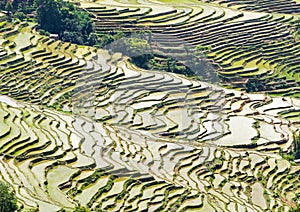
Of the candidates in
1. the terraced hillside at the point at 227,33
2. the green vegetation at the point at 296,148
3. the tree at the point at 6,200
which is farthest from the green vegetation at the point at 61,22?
the tree at the point at 6,200

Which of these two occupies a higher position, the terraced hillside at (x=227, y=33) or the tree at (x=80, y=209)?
the tree at (x=80, y=209)

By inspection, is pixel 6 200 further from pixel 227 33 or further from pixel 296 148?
pixel 227 33

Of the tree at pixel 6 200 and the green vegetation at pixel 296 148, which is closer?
the tree at pixel 6 200

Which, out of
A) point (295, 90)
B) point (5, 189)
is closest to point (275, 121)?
point (295, 90)

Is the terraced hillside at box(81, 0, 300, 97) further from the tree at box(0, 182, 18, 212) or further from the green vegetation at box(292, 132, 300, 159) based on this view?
the tree at box(0, 182, 18, 212)

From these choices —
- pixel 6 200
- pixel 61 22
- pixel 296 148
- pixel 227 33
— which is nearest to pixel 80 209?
pixel 6 200

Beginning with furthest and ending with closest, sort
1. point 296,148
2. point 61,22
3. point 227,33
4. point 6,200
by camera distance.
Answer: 1. point 227,33
2. point 61,22
3. point 296,148
4. point 6,200

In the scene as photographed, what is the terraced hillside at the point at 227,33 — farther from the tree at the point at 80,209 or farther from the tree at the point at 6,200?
the tree at the point at 6,200
